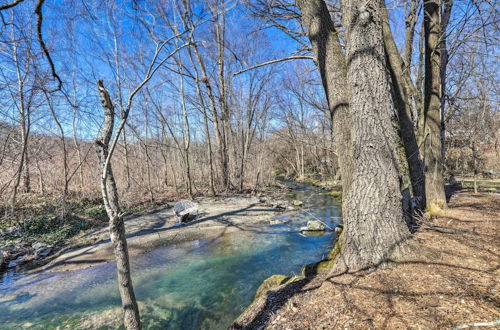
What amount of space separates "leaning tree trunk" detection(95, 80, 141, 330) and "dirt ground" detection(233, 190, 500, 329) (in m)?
1.35

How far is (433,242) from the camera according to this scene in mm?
3322

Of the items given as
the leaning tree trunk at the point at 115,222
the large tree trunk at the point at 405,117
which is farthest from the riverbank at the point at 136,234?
the large tree trunk at the point at 405,117

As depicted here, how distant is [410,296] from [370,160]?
1422 mm

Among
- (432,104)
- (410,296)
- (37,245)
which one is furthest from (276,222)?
(37,245)

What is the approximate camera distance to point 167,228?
8836 millimetres

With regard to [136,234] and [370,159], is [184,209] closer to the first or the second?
[136,234]

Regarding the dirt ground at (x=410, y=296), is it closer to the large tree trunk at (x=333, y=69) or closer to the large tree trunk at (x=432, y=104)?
the large tree trunk at (x=333, y=69)

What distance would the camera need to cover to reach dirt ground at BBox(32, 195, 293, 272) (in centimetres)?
660

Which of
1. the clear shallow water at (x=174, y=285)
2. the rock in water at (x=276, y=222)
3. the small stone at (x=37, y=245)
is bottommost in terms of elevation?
the clear shallow water at (x=174, y=285)

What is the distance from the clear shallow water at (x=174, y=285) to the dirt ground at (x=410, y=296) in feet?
6.09

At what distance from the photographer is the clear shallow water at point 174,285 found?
167 inches

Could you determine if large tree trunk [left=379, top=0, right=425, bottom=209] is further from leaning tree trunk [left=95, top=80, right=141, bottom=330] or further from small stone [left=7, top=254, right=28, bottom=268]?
small stone [left=7, top=254, right=28, bottom=268]

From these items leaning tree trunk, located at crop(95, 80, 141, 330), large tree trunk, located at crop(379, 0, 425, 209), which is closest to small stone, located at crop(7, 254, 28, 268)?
leaning tree trunk, located at crop(95, 80, 141, 330)

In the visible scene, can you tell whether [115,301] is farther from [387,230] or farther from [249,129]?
[249,129]
